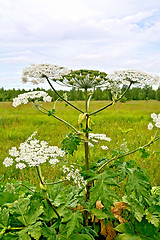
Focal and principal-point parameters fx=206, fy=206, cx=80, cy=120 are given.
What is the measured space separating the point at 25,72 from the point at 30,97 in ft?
0.92

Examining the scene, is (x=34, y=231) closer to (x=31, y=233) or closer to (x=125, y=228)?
(x=31, y=233)

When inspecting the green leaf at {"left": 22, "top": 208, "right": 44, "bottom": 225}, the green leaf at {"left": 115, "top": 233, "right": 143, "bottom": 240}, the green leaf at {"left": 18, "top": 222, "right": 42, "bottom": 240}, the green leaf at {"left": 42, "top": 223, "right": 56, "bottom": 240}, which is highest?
the green leaf at {"left": 22, "top": 208, "right": 44, "bottom": 225}

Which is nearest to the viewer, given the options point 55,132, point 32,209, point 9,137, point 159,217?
point 32,209

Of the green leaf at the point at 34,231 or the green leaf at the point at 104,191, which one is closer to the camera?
the green leaf at the point at 104,191

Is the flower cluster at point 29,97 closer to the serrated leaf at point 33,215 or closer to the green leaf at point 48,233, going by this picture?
the serrated leaf at point 33,215

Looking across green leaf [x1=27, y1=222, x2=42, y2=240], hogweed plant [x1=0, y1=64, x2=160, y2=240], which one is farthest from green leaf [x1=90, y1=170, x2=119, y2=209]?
green leaf [x1=27, y1=222, x2=42, y2=240]

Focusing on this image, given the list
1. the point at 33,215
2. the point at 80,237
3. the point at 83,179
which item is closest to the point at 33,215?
the point at 33,215

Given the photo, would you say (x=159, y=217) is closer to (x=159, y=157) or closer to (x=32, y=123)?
(x=159, y=157)


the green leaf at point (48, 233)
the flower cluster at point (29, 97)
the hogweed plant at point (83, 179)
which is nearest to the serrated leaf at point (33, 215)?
the hogweed plant at point (83, 179)

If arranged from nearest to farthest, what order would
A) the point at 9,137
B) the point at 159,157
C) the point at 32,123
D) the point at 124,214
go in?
the point at 124,214 < the point at 159,157 < the point at 9,137 < the point at 32,123

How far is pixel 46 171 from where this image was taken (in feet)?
15.0

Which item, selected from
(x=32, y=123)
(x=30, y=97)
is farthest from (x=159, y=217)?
(x=32, y=123)

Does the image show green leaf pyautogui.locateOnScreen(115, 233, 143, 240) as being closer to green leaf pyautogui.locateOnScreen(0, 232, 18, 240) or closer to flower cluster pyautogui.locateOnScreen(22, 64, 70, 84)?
green leaf pyautogui.locateOnScreen(0, 232, 18, 240)

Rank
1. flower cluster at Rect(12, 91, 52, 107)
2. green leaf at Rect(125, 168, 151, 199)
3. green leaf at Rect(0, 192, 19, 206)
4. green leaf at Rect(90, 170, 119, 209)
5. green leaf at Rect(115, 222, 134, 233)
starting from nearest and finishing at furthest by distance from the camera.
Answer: green leaf at Rect(90, 170, 119, 209) → green leaf at Rect(125, 168, 151, 199) → flower cluster at Rect(12, 91, 52, 107) → green leaf at Rect(115, 222, 134, 233) → green leaf at Rect(0, 192, 19, 206)
